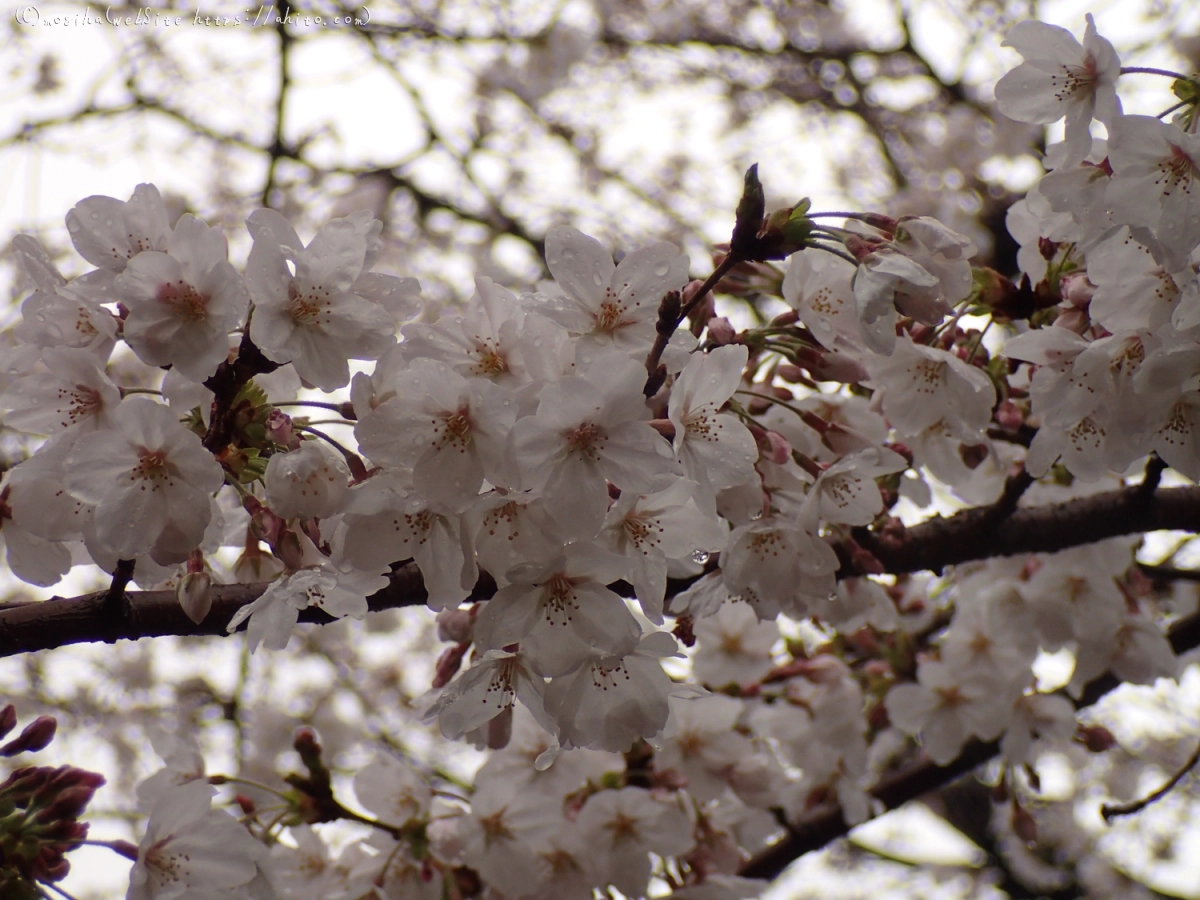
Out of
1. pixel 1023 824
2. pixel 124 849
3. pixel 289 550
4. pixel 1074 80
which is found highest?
pixel 1074 80

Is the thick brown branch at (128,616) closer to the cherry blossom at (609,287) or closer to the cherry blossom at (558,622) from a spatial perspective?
the cherry blossom at (558,622)

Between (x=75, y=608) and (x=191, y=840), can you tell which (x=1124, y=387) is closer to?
(x=75, y=608)

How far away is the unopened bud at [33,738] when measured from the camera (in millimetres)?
1744

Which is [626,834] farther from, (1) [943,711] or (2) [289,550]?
(2) [289,550]

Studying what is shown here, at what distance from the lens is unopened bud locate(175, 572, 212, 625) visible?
1321 millimetres

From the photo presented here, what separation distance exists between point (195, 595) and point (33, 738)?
2.53ft

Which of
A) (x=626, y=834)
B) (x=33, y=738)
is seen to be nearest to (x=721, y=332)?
(x=626, y=834)

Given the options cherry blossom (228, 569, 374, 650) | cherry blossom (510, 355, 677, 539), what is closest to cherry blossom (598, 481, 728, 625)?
cherry blossom (510, 355, 677, 539)

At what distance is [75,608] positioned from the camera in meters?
1.34

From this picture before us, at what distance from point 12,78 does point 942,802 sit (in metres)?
7.11

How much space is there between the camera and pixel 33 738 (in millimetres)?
1801

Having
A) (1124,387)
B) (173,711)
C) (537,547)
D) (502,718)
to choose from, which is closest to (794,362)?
(1124,387)

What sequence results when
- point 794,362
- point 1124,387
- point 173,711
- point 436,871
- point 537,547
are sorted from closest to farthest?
point 537,547, point 1124,387, point 794,362, point 436,871, point 173,711

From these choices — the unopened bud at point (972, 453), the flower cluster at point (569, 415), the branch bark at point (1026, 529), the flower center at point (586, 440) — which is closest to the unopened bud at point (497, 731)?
the flower cluster at point (569, 415)
